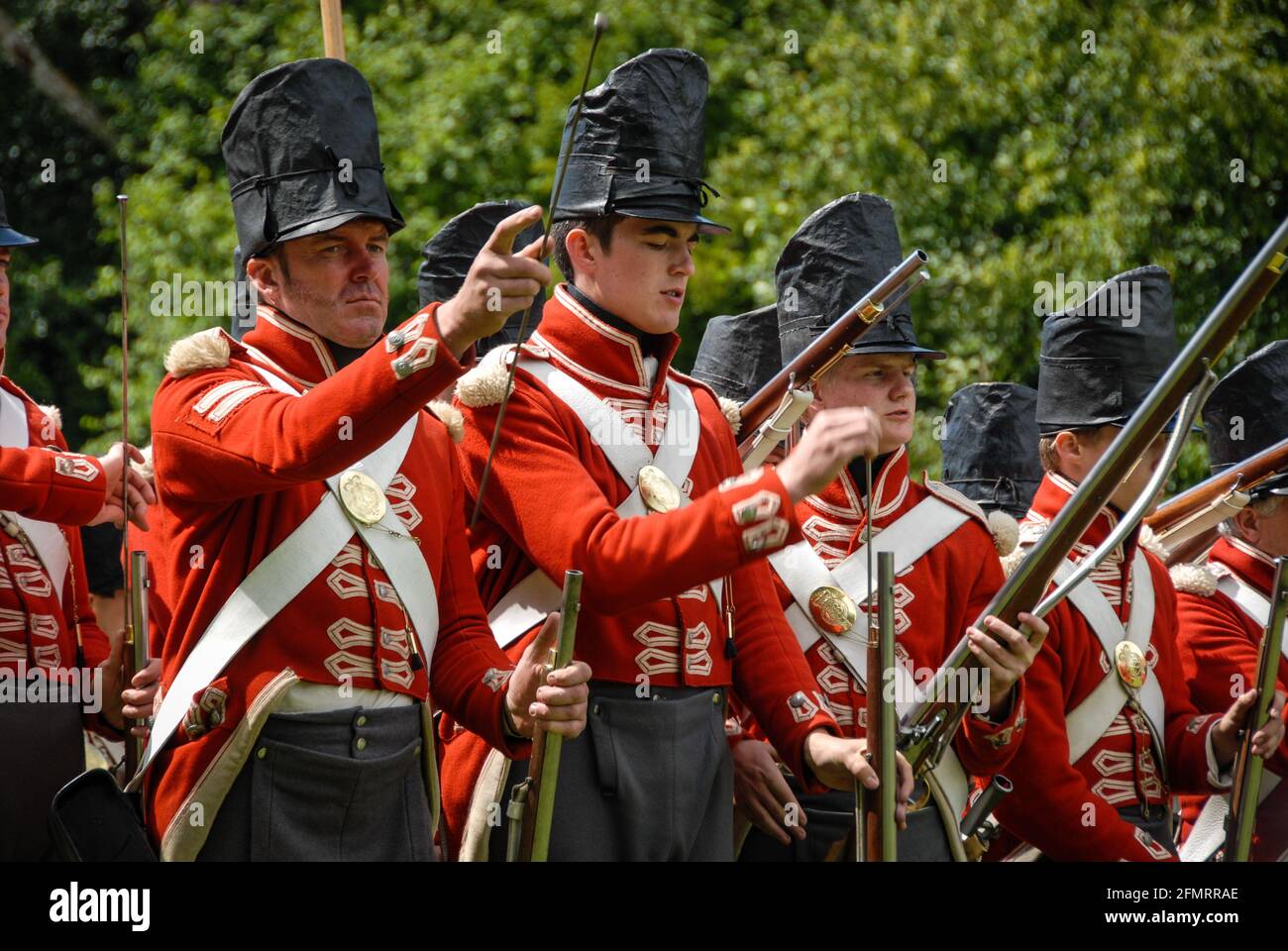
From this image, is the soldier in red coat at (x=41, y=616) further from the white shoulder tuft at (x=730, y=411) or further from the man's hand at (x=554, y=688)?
the white shoulder tuft at (x=730, y=411)

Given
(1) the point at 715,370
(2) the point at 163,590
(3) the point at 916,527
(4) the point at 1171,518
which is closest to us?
(2) the point at 163,590

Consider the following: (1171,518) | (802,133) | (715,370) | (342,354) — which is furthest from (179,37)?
(342,354)

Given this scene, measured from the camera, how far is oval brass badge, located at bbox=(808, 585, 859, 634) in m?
5.35

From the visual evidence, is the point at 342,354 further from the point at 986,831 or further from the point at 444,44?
the point at 444,44

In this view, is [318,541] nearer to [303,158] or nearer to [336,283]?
[336,283]

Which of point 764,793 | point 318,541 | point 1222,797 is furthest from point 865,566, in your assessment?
point 1222,797

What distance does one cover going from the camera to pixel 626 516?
14.9 ft

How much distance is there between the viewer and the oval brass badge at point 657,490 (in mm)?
4547

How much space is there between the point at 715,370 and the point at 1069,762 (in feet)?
7.86

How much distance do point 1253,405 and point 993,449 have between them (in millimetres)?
1163

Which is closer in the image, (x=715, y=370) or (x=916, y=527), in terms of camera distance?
(x=916, y=527)

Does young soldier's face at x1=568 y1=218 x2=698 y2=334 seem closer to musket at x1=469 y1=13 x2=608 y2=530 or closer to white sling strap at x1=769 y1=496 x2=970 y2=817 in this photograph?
musket at x1=469 y1=13 x2=608 y2=530

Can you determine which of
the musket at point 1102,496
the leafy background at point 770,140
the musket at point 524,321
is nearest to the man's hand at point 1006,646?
the musket at point 1102,496

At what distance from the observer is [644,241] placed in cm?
473
